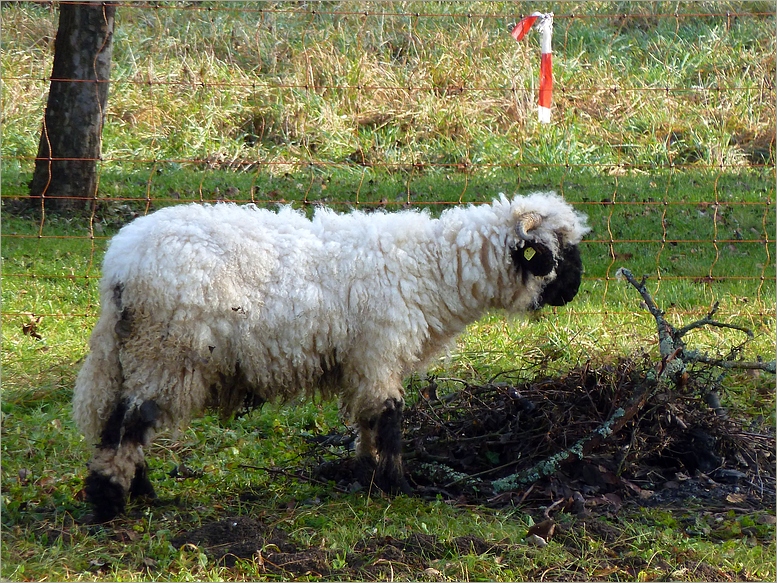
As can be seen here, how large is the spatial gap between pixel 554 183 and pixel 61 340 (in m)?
5.70

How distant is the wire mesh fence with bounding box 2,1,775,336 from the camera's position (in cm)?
884

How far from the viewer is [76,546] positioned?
3854 mm

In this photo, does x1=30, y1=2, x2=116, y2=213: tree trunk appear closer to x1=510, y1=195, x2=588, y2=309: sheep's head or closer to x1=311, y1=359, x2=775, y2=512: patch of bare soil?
x1=311, y1=359, x2=775, y2=512: patch of bare soil

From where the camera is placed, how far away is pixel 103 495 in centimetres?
414

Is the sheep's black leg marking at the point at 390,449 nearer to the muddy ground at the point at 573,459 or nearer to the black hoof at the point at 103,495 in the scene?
the muddy ground at the point at 573,459

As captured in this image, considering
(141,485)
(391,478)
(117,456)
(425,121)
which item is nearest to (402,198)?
(425,121)

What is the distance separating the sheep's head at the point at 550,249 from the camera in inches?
185

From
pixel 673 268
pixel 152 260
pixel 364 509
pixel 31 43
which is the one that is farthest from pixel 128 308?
pixel 31 43

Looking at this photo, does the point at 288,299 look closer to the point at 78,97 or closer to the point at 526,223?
the point at 526,223

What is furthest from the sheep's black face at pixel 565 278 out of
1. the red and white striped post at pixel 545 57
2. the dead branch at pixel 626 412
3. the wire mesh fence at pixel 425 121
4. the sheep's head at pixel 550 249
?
the wire mesh fence at pixel 425 121

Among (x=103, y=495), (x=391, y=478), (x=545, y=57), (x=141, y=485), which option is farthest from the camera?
(x=545, y=57)

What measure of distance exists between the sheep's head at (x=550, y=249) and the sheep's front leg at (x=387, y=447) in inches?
40.3

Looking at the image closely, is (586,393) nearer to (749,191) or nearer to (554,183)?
(554,183)

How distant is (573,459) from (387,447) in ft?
3.29
